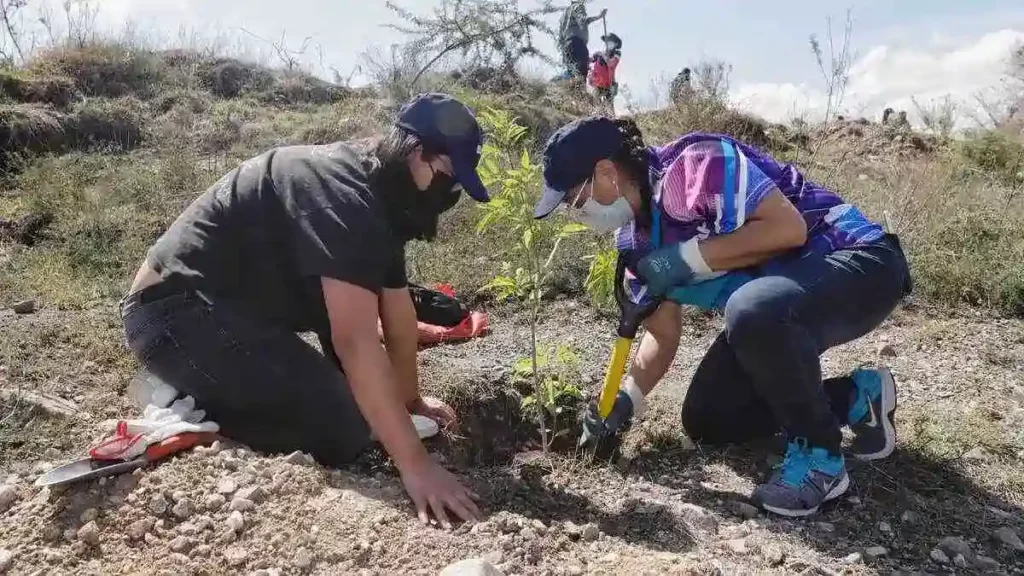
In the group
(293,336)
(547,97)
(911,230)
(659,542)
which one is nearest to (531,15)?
(547,97)

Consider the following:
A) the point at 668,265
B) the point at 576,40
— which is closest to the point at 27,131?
the point at 576,40

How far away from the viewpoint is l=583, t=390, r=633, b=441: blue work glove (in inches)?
99.7

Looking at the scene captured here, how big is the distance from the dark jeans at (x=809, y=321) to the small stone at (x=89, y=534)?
165 cm

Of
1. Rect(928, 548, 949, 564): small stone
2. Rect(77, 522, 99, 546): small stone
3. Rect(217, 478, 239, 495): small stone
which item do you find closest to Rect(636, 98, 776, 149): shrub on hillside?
Rect(928, 548, 949, 564): small stone

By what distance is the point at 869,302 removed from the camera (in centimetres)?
228

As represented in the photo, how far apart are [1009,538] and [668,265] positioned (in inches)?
45.1

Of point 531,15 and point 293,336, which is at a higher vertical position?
point 531,15

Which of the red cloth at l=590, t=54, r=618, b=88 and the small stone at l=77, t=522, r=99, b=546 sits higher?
the red cloth at l=590, t=54, r=618, b=88

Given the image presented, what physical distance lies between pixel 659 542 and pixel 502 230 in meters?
2.96

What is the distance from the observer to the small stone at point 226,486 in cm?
194

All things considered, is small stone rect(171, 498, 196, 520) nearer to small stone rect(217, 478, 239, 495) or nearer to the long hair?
small stone rect(217, 478, 239, 495)

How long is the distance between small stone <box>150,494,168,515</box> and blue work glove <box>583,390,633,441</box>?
1243mm

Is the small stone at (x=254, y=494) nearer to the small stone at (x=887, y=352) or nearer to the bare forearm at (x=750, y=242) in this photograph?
the bare forearm at (x=750, y=242)

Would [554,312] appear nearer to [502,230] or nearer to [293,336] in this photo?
[502,230]
